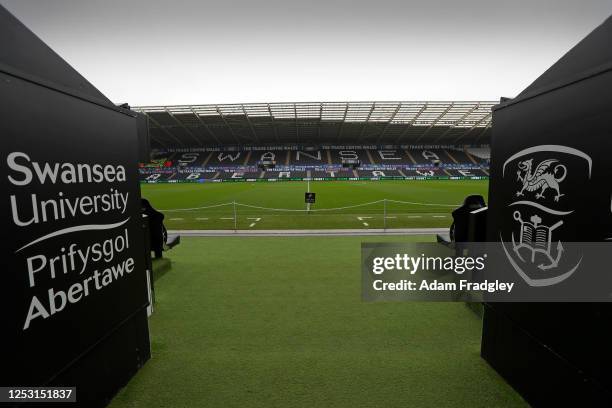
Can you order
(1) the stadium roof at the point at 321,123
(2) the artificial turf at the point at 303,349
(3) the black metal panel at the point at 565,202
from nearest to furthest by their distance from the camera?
(3) the black metal panel at the point at 565,202
(2) the artificial turf at the point at 303,349
(1) the stadium roof at the point at 321,123

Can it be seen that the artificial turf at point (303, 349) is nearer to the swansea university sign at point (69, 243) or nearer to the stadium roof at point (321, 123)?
the swansea university sign at point (69, 243)

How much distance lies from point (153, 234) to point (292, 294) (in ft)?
9.09

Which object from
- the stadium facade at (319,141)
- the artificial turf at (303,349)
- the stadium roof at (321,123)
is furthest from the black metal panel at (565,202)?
the stadium facade at (319,141)

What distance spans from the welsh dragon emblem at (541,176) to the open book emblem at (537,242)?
198mm

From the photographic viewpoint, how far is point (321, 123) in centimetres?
A: 4925

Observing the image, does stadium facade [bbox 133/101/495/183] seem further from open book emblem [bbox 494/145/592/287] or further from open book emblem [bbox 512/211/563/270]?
open book emblem [bbox 512/211/563/270]

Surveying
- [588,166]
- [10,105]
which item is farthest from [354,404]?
[10,105]

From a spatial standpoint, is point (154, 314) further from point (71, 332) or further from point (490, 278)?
point (490, 278)

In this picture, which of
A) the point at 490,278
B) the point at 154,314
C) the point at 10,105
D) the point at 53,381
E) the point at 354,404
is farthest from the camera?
the point at 154,314

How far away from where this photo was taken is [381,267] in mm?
5809

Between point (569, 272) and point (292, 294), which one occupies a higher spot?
point (569, 272)

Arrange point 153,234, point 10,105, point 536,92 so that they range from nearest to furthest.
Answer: point 10,105 → point 536,92 → point 153,234

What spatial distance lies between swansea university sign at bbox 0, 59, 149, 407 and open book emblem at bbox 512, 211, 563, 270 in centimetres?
331

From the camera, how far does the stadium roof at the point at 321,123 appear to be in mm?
42156
